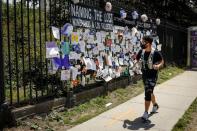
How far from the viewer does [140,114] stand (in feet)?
25.8

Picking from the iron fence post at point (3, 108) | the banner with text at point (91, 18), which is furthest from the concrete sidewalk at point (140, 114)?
the banner with text at point (91, 18)

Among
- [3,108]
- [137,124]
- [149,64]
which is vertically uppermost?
[149,64]

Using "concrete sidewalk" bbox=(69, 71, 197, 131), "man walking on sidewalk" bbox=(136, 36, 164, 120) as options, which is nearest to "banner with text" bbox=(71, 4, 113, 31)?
"man walking on sidewalk" bbox=(136, 36, 164, 120)

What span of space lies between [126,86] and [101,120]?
4.21 m

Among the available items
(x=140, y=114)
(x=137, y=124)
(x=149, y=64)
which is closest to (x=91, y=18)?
(x=149, y=64)

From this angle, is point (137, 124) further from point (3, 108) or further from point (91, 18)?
point (91, 18)

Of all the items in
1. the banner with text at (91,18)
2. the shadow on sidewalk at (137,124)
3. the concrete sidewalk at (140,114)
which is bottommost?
the shadow on sidewalk at (137,124)

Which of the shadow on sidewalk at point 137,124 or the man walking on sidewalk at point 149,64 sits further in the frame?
the man walking on sidewalk at point 149,64

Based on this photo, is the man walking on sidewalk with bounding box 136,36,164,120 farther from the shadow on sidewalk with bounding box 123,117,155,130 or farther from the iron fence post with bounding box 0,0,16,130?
the iron fence post with bounding box 0,0,16,130

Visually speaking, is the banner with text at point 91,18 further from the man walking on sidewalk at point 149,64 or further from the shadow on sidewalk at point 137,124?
the shadow on sidewalk at point 137,124

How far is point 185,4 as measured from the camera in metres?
25.8

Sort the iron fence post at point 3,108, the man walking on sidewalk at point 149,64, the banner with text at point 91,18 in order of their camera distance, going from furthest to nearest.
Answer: the banner with text at point 91,18 → the man walking on sidewalk at point 149,64 → the iron fence post at point 3,108

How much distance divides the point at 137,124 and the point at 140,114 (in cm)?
86

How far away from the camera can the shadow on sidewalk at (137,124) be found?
22.2ft
